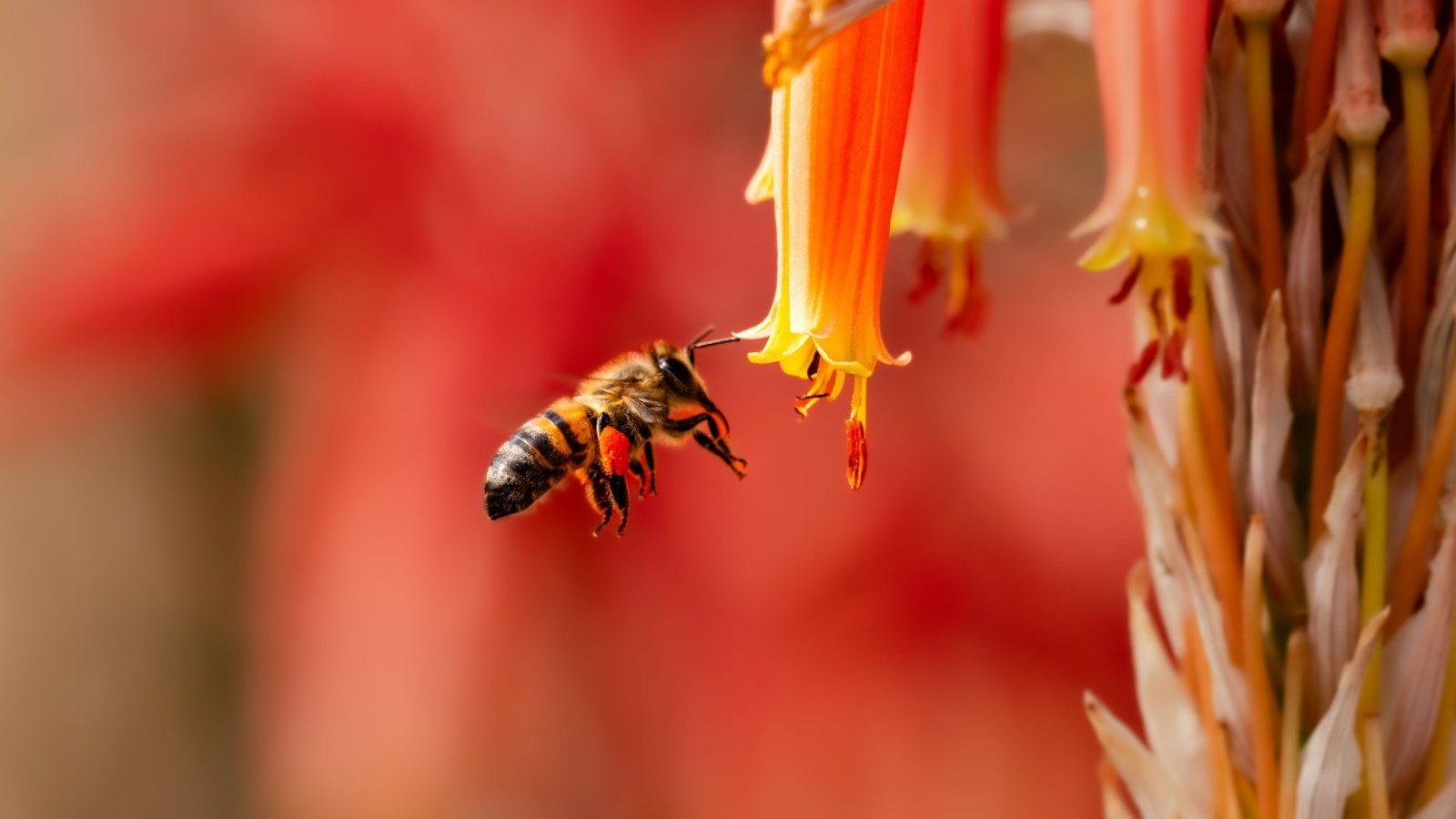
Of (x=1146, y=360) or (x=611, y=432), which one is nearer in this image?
(x=1146, y=360)

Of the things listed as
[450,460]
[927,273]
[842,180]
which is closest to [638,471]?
[927,273]

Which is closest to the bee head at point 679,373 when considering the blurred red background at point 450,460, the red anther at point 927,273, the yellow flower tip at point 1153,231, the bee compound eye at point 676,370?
the bee compound eye at point 676,370

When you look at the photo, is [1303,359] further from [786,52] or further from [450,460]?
[450,460]

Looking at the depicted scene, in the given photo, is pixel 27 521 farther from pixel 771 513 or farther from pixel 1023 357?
pixel 1023 357

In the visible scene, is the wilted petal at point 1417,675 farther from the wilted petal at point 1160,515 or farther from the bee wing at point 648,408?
the bee wing at point 648,408

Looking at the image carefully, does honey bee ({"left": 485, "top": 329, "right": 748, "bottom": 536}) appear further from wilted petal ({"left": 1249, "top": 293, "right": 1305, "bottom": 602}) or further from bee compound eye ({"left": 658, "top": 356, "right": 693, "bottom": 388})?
wilted petal ({"left": 1249, "top": 293, "right": 1305, "bottom": 602})

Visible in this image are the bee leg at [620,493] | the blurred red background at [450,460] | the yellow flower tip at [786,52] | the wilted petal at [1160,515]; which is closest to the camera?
the yellow flower tip at [786,52]

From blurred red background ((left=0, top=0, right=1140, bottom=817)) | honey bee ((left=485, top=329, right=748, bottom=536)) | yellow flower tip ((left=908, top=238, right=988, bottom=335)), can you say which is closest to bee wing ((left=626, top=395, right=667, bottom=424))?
honey bee ((left=485, top=329, right=748, bottom=536))
